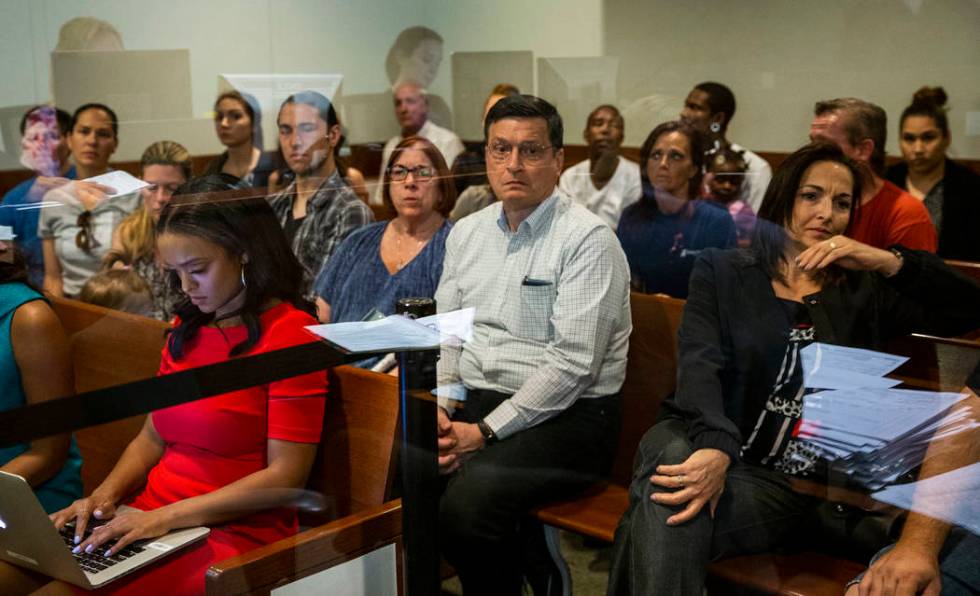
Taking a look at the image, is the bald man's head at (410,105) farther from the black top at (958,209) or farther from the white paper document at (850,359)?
the white paper document at (850,359)

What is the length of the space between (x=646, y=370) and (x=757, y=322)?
0.25 metres

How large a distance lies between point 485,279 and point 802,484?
0.72 meters

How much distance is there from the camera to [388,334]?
146 cm

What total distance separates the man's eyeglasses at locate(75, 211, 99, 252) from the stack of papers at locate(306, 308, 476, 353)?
3.55 feet

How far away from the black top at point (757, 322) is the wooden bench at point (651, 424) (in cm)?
6

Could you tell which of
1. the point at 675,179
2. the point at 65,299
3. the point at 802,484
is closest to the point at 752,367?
the point at 802,484

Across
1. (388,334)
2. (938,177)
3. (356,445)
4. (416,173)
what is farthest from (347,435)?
(938,177)

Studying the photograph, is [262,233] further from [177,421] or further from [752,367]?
[752,367]

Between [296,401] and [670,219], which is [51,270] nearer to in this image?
[296,401]

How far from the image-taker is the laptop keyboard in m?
1.31

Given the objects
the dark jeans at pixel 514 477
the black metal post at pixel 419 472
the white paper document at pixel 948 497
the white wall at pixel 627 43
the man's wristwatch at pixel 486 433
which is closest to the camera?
the black metal post at pixel 419 472

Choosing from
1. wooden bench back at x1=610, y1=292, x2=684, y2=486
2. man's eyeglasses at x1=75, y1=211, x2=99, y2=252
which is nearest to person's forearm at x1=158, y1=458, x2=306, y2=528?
wooden bench back at x1=610, y1=292, x2=684, y2=486

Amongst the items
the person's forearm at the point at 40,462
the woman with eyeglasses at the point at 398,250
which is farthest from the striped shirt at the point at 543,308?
the person's forearm at the point at 40,462

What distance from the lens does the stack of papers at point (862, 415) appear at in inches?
65.7
